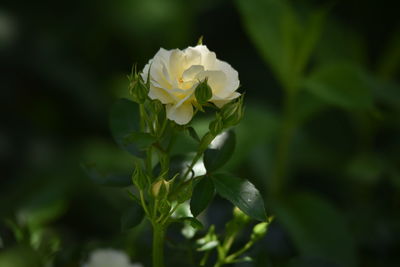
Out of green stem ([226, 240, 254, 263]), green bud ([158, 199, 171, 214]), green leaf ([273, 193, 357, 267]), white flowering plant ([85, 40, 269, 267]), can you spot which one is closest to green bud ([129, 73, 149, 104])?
white flowering plant ([85, 40, 269, 267])

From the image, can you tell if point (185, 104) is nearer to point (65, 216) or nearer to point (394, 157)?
point (394, 157)

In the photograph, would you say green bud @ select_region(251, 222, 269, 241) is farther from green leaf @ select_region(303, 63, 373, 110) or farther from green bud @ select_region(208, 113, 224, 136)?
green leaf @ select_region(303, 63, 373, 110)

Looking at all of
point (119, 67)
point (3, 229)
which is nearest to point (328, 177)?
point (119, 67)

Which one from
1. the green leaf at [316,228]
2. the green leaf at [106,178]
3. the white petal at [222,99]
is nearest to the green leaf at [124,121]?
the green leaf at [106,178]

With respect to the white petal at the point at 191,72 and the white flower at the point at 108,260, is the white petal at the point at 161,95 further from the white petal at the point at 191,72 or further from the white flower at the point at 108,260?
the white flower at the point at 108,260

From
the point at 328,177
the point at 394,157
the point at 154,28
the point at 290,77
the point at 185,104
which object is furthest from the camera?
the point at 154,28

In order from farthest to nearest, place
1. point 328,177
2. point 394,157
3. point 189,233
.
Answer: point 328,177 < point 394,157 < point 189,233
